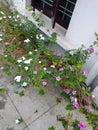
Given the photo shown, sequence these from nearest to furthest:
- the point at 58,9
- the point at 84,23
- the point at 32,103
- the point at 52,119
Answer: the point at 84,23 < the point at 52,119 < the point at 32,103 < the point at 58,9

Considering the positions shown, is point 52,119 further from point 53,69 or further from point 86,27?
point 86,27

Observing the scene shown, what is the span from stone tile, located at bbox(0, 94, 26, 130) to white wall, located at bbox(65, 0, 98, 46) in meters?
1.26

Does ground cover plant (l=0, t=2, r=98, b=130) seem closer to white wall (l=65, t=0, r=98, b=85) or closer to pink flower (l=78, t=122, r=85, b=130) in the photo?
pink flower (l=78, t=122, r=85, b=130)

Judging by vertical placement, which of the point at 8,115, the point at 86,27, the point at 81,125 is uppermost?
Answer: the point at 86,27

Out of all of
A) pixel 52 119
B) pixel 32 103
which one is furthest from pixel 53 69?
pixel 52 119

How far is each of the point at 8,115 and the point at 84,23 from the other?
152 centimetres

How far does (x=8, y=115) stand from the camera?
1932 millimetres

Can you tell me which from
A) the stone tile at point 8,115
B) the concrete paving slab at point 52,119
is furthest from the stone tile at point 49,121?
the stone tile at point 8,115

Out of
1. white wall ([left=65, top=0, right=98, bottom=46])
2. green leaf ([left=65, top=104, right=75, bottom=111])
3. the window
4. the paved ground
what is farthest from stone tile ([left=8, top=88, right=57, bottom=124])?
the window

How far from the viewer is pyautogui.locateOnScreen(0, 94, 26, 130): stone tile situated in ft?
6.05

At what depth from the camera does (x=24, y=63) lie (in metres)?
2.01

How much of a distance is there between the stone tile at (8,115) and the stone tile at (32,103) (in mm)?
69

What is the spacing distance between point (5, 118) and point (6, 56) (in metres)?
0.90

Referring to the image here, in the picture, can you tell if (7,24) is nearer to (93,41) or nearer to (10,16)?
(10,16)
